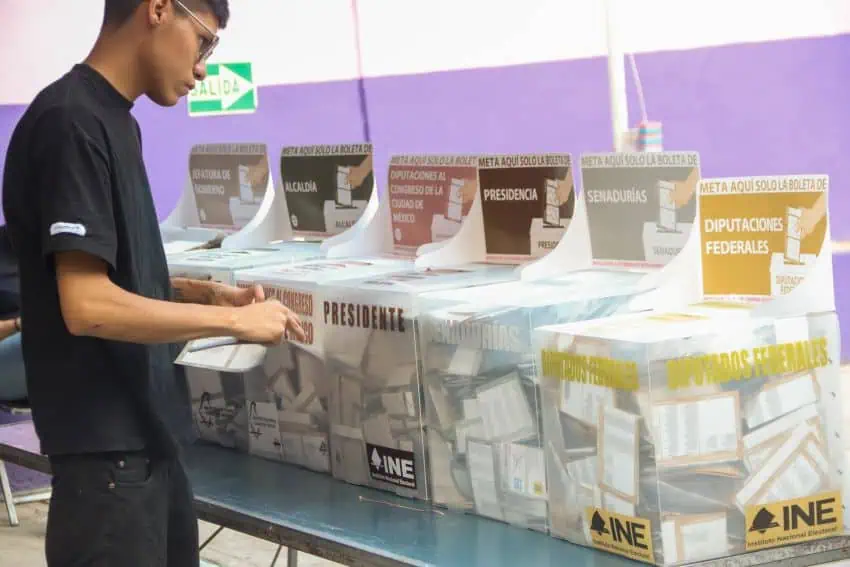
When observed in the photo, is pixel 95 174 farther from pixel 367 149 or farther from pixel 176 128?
pixel 176 128

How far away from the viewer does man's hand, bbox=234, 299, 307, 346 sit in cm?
165

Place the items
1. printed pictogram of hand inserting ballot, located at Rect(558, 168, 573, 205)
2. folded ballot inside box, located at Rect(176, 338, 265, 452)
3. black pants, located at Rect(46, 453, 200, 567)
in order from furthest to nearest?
1. folded ballot inside box, located at Rect(176, 338, 265, 452)
2. printed pictogram of hand inserting ballot, located at Rect(558, 168, 573, 205)
3. black pants, located at Rect(46, 453, 200, 567)

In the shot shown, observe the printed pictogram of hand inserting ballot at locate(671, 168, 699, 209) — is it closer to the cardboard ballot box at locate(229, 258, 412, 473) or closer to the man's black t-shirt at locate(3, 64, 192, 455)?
the cardboard ballot box at locate(229, 258, 412, 473)

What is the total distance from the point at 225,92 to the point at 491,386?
3885 millimetres

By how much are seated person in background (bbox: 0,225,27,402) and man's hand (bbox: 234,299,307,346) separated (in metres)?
1.56

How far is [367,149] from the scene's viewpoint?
273cm

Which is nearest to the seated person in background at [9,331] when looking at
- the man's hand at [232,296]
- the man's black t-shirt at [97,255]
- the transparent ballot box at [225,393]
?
the transparent ballot box at [225,393]

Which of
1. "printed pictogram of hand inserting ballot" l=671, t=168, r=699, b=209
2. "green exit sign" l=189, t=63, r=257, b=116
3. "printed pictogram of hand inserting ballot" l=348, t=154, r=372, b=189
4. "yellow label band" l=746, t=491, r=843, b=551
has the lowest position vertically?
"yellow label band" l=746, t=491, r=843, b=551

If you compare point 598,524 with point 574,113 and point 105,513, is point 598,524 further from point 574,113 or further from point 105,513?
point 574,113

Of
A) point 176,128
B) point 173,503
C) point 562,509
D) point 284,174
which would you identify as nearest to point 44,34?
point 176,128

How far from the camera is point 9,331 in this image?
3.06m

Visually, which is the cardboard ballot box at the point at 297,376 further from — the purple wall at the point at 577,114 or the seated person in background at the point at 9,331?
the purple wall at the point at 577,114

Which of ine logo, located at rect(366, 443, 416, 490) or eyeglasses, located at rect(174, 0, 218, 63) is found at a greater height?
eyeglasses, located at rect(174, 0, 218, 63)

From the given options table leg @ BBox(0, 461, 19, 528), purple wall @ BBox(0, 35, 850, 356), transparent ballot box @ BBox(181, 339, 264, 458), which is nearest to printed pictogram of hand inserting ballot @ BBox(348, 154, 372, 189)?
transparent ballot box @ BBox(181, 339, 264, 458)
